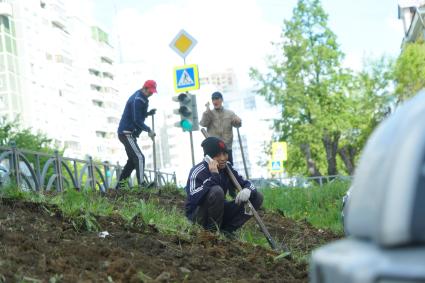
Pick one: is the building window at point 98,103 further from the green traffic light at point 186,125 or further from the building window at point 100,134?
the green traffic light at point 186,125

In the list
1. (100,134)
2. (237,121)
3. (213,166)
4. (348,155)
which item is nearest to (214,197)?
(213,166)

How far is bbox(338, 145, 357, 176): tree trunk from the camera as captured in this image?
61287mm

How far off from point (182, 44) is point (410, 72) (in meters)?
38.3

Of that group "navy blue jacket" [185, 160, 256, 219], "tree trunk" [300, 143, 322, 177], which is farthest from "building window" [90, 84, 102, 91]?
"navy blue jacket" [185, 160, 256, 219]

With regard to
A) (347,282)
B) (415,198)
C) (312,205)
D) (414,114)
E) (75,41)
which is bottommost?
(312,205)

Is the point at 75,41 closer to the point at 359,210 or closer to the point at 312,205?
the point at 312,205

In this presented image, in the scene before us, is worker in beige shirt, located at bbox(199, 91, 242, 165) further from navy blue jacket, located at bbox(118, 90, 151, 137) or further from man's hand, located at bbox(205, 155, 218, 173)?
man's hand, located at bbox(205, 155, 218, 173)

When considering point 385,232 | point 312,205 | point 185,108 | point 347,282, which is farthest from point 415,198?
point 185,108

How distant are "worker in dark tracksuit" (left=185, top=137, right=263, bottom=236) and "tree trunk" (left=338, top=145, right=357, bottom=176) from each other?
51.6 meters

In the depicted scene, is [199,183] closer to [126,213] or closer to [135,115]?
[126,213]

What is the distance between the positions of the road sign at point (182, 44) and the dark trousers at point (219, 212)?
9941 millimetres

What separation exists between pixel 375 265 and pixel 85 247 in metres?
4.31

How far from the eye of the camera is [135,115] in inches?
626

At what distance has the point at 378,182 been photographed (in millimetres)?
2189
